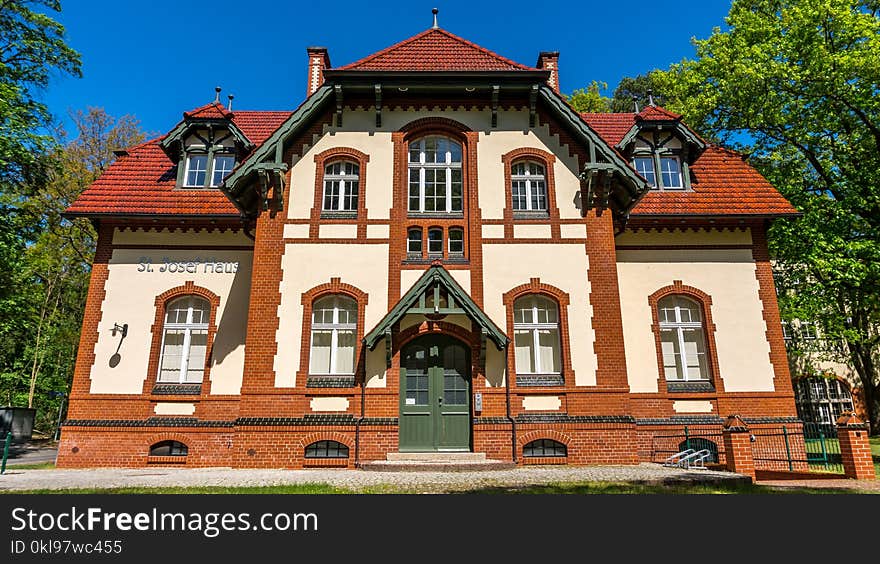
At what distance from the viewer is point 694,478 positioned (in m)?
9.09

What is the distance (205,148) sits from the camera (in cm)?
1529

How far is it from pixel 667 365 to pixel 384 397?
24.0 feet

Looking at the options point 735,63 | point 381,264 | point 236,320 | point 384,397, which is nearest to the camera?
point 384,397

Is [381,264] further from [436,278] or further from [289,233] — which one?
[289,233]

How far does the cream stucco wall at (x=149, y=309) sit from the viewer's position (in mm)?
13375

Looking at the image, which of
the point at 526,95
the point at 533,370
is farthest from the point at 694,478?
the point at 526,95

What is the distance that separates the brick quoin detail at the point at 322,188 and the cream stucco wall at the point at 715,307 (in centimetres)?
688

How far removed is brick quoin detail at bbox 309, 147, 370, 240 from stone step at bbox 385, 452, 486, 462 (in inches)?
200

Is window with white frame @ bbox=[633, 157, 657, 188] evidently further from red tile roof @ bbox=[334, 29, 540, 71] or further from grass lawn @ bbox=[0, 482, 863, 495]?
grass lawn @ bbox=[0, 482, 863, 495]

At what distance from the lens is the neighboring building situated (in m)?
12.1

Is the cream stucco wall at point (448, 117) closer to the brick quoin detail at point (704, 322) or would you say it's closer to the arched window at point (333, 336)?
the arched window at point (333, 336)

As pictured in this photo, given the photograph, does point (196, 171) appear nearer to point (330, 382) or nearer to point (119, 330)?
point (119, 330)

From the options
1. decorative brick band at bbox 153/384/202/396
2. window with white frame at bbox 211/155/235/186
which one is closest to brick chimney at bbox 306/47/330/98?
window with white frame at bbox 211/155/235/186

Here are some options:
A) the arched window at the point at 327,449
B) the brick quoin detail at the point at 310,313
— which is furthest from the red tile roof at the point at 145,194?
the arched window at the point at 327,449
